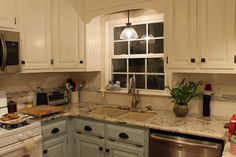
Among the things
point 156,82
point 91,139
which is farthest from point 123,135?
point 156,82

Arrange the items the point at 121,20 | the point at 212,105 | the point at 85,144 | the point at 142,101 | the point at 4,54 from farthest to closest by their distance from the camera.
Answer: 1. the point at 121,20
2. the point at 142,101
3. the point at 85,144
4. the point at 212,105
5. the point at 4,54

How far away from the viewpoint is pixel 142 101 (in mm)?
2848

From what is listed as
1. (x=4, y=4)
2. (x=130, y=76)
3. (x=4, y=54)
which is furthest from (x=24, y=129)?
(x=130, y=76)

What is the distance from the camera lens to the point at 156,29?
113 inches

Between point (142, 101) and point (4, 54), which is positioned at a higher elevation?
point (4, 54)

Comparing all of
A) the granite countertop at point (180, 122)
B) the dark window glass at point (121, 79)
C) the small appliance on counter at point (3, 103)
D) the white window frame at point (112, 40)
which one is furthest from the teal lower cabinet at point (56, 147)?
the dark window glass at point (121, 79)

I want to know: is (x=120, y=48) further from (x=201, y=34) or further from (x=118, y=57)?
(x=201, y=34)

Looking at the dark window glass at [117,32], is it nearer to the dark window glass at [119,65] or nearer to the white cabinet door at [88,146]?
the dark window glass at [119,65]

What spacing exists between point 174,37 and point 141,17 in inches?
31.8

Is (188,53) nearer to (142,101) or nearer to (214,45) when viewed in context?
(214,45)

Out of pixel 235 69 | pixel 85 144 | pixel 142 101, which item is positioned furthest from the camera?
pixel 142 101

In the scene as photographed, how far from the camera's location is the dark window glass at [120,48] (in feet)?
10.3

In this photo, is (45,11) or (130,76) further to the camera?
(130,76)

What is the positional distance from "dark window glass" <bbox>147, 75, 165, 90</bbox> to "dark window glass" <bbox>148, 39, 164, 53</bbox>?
1.09 ft
